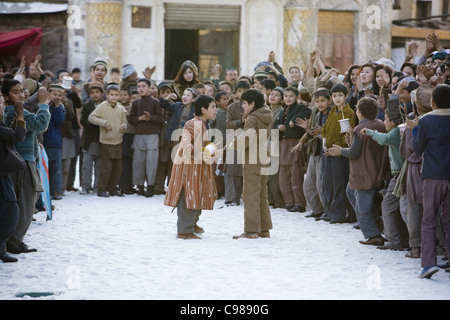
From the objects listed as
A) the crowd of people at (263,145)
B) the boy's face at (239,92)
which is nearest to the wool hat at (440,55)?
the crowd of people at (263,145)

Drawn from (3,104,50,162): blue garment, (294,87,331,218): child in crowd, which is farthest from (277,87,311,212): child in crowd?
(3,104,50,162): blue garment

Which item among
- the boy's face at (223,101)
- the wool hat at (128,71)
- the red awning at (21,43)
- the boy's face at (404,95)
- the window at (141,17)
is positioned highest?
the window at (141,17)

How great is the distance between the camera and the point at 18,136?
692 centimetres

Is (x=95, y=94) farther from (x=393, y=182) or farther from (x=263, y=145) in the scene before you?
(x=393, y=182)

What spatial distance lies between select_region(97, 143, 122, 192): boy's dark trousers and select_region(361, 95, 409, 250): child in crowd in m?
5.28

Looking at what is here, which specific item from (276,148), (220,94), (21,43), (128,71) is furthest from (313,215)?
(21,43)

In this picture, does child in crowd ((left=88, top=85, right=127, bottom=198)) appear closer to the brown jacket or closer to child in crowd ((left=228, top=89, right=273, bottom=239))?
child in crowd ((left=228, top=89, right=273, bottom=239))

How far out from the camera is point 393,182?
25.4 ft

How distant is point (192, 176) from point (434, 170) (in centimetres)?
294

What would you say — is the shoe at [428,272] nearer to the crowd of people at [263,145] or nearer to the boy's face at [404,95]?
the crowd of people at [263,145]

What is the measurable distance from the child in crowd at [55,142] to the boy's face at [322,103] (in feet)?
13.0

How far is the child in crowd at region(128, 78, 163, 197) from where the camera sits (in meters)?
12.2

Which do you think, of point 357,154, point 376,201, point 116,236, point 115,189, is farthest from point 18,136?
point 115,189

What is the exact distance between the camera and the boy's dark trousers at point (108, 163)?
39.6 ft
